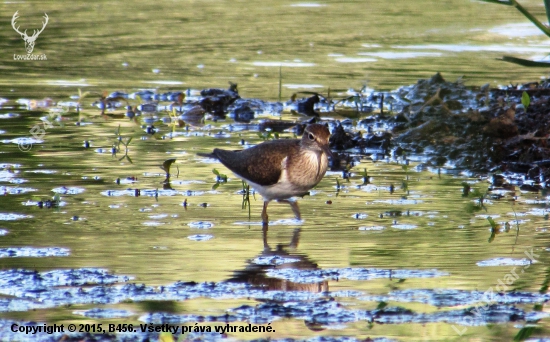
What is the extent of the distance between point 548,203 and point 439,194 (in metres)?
1.01

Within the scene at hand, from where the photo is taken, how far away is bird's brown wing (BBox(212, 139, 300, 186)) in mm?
8188

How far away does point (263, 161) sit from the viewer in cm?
830

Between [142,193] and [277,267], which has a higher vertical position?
[142,193]

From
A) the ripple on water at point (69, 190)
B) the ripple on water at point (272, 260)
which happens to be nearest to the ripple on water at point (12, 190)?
the ripple on water at point (69, 190)

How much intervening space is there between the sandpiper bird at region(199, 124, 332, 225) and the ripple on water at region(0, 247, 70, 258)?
184 cm

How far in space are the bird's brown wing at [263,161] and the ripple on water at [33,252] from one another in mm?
1957

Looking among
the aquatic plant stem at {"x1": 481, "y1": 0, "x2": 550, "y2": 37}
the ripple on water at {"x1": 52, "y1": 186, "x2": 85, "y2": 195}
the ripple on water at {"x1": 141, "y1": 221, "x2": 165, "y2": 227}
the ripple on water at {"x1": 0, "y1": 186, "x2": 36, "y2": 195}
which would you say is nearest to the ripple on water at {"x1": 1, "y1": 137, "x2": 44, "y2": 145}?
the ripple on water at {"x1": 0, "y1": 186, "x2": 36, "y2": 195}

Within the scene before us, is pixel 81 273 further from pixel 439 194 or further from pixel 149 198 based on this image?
pixel 439 194

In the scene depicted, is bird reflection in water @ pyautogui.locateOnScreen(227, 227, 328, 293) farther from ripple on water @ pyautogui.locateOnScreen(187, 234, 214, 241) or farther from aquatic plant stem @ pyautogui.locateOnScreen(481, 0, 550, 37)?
aquatic plant stem @ pyautogui.locateOnScreen(481, 0, 550, 37)

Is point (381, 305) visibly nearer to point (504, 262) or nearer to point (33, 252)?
point (504, 262)

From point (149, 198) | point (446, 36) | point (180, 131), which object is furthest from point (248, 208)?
point (446, 36)

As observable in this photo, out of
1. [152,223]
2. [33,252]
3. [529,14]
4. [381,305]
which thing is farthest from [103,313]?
[529,14]

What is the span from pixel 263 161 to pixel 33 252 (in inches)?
90.4

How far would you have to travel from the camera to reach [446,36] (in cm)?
1872
